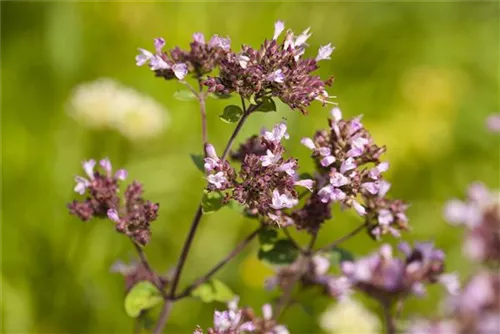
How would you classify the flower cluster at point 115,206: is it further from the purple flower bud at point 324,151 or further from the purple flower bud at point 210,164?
the purple flower bud at point 324,151

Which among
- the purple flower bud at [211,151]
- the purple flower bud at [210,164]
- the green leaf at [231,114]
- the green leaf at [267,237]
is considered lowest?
the purple flower bud at [210,164]

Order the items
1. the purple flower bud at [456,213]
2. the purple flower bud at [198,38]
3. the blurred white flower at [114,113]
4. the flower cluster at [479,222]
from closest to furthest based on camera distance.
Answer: the purple flower bud at [198,38]
the flower cluster at [479,222]
the purple flower bud at [456,213]
the blurred white flower at [114,113]

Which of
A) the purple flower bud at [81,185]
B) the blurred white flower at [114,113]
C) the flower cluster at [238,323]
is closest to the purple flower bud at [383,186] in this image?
the flower cluster at [238,323]

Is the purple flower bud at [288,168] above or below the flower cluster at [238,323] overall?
above

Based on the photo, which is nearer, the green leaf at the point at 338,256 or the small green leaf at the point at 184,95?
the small green leaf at the point at 184,95

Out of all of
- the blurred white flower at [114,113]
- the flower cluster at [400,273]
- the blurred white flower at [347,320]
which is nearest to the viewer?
the flower cluster at [400,273]

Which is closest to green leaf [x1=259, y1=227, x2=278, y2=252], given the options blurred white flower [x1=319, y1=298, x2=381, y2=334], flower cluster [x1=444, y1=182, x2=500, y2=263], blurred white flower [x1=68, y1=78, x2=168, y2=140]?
flower cluster [x1=444, y1=182, x2=500, y2=263]

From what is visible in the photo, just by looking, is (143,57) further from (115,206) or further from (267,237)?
(267,237)

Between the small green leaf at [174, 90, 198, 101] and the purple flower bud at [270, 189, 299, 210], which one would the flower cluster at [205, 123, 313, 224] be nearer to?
the purple flower bud at [270, 189, 299, 210]

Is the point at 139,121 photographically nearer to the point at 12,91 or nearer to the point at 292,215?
the point at 12,91
